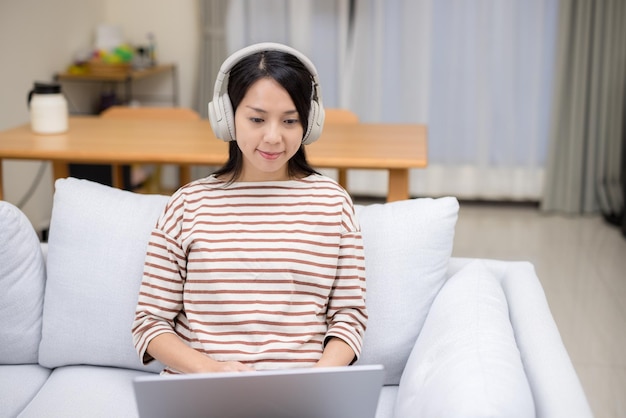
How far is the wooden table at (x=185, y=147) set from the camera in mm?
2662

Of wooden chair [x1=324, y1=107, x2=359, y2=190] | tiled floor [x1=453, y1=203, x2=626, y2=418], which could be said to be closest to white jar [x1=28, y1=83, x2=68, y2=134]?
wooden chair [x1=324, y1=107, x2=359, y2=190]

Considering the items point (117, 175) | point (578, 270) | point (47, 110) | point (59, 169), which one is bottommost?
point (578, 270)

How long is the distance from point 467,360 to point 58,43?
3.40 m

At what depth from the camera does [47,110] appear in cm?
296

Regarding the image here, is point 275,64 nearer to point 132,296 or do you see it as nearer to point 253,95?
point 253,95

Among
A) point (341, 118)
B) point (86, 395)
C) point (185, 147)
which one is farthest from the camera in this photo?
point (341, 118)

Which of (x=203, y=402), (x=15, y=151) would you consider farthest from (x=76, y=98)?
(x=203, y=402)

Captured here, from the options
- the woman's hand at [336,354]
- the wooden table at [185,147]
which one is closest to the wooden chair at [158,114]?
the wooden table at [185,147]

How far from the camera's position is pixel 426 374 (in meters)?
1.46

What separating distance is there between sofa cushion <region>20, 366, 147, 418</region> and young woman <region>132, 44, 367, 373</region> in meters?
0.14

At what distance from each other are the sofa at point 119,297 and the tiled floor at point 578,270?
36.4 inches

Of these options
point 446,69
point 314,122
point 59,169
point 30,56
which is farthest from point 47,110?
point 446,69

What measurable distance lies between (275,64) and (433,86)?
124 inches

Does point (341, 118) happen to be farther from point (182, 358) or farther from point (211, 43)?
point (182, 358)
